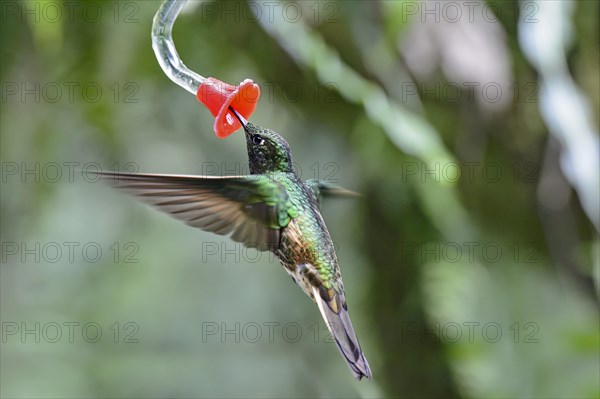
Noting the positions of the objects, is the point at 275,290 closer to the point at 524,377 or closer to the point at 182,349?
the point at 182,349

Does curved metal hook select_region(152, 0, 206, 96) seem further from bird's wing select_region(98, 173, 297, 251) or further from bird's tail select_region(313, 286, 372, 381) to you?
bird's tail select_region(313, 286, 372, 381)

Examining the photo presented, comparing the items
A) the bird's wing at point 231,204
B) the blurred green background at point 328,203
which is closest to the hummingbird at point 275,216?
the bird's wing at point 231,204

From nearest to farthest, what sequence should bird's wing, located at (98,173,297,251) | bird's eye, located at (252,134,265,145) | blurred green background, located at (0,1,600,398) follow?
bird's wing, located at (98,173,297,251), bird's eye, located at (252,134,265,145), blurred green background, located at (0,1,600,398)

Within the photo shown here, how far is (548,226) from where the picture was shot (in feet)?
7.88

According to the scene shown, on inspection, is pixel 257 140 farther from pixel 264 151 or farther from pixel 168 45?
pixel 168 45

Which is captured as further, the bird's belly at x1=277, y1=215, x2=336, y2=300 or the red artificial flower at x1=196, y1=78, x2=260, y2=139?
the bird's belly at x1=277, y1=215, x2=336, y2=300

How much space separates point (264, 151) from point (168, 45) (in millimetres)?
197

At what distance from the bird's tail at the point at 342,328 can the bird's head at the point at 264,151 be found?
18cm

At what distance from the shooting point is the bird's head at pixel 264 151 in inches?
41.9

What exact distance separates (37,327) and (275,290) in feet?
2.77

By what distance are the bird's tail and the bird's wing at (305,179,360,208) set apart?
194mm

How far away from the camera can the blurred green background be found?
1.80 m

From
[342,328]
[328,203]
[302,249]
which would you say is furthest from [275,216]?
[328,203]

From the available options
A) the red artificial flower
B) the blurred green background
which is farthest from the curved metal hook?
the blurred green background
